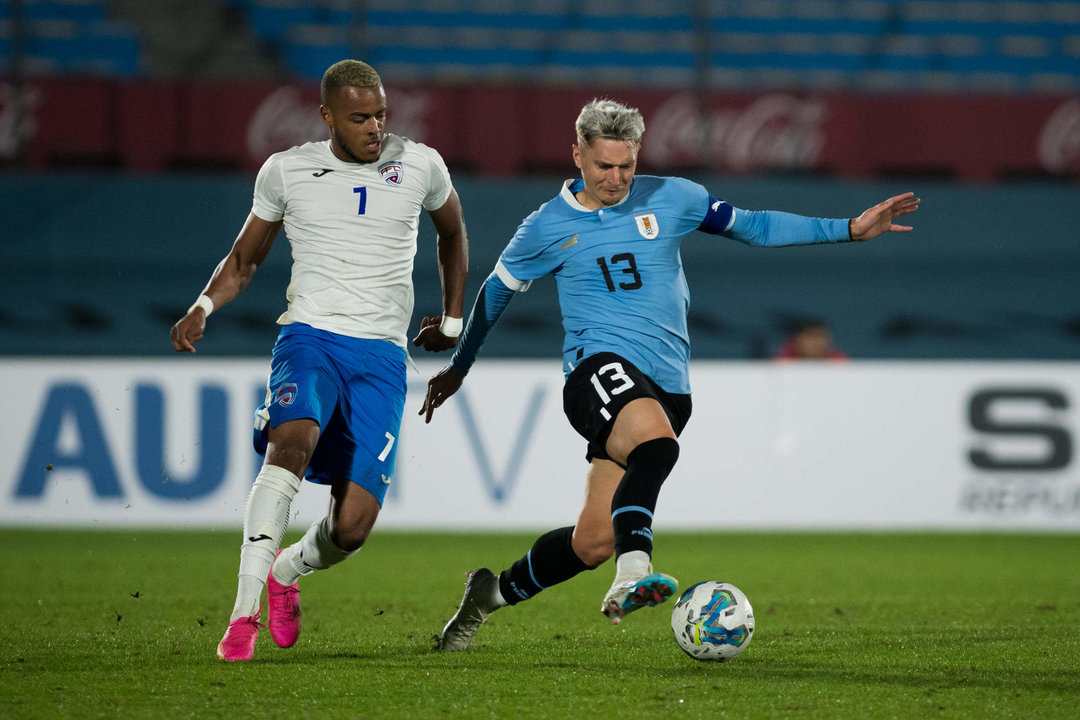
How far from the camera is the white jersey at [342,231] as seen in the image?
4.69 meters

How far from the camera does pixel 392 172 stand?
482cm

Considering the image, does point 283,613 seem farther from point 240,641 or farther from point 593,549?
point 593,549

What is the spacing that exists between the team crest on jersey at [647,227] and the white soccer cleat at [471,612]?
4.33 feet

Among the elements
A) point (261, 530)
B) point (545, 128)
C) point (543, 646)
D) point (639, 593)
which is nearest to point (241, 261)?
point (261, 530)

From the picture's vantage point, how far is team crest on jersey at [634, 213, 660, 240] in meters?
4.62

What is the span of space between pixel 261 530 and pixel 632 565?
1.26 metres

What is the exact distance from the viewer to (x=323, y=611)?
5871 mm

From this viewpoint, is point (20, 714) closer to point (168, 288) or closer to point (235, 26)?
point (168, 288)

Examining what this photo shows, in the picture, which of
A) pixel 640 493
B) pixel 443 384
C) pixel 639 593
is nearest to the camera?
pixel 639 593

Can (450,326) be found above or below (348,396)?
above

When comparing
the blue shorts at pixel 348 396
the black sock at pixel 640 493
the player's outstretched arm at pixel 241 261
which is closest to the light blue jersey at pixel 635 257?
the black sock at pixel 640 493

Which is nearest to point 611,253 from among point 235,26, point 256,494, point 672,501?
point 256,494

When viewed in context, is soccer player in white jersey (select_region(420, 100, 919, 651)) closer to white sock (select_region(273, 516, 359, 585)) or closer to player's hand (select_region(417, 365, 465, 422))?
player's hand (select_region(417, 365, 465, 422))

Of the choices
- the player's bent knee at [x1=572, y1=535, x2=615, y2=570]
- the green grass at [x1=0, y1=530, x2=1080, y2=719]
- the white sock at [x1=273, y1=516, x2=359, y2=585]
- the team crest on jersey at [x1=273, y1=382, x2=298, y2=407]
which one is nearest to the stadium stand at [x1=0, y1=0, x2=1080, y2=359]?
the green grass at [x1=0, y1=530, x2=1080, y2=719]
